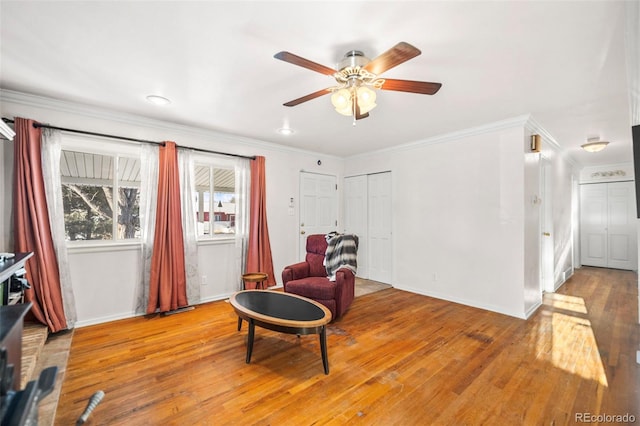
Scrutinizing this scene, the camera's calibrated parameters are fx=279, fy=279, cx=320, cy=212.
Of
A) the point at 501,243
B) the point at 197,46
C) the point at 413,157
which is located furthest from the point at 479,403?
the point at 413,157

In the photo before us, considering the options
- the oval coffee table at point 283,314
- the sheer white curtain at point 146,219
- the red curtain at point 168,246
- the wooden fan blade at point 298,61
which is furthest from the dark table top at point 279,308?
the wooden fan blade at point 298,61

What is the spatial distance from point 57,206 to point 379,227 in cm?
447

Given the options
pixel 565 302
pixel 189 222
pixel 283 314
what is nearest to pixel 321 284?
pixel 283 314

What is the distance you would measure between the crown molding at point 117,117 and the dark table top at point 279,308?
7.84 feet

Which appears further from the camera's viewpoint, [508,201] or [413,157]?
[413,157]

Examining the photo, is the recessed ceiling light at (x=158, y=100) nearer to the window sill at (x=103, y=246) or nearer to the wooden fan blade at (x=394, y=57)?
the window sill at (x=103, y=246)

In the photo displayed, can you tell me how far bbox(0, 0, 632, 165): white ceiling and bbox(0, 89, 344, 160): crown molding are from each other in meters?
0.13

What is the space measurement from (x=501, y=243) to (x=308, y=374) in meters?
2.94

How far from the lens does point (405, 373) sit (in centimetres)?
226

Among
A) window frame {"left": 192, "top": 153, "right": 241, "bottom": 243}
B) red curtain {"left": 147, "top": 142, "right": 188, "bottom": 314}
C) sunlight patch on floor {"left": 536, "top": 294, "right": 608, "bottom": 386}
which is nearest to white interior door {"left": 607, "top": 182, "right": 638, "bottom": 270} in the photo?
sunlight patch on floor {"left": 536, "top": 294, "right": 608, "bottom": 386}

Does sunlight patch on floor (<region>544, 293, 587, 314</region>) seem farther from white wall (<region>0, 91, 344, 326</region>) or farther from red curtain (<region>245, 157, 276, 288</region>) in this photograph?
red curtain (<region>245, 157, 276, 288</region>)

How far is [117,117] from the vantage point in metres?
3.30

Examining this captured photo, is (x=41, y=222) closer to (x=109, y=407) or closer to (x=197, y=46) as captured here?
(x=109, y=407)

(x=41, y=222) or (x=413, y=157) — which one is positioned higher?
(x=413, y=157)
